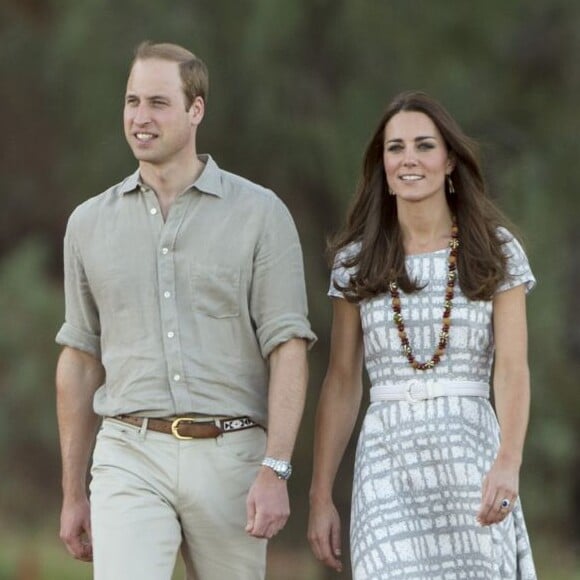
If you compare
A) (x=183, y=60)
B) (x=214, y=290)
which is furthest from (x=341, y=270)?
(x=183, y=60)

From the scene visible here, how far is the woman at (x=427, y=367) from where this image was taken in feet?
Result: 20.0

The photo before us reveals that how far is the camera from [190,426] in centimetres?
617

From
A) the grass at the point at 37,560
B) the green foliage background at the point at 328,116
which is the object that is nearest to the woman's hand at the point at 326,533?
the green foliage background at the point at 328,116

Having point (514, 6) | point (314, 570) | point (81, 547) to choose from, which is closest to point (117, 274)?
point (81, 547)

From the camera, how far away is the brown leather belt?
616 cm

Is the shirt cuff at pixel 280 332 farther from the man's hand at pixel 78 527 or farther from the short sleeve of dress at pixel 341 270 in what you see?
the man's hand at pixel 78 527

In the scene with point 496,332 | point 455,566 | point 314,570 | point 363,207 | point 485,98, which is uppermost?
point 485,98

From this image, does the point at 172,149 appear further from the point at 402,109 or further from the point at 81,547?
the point at 81,547

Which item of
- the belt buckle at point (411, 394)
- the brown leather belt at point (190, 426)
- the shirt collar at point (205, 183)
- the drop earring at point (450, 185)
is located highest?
the shirt collar at point (205, 183)

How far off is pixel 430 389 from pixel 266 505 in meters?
0.59

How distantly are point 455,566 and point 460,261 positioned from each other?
892 millimetres

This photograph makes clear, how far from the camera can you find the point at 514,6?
1151cm

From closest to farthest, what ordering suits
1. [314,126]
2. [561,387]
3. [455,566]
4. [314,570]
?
[455,566] < [314,126] < [561,387] < [314,570]

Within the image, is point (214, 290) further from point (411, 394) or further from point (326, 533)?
point (326, 533)
